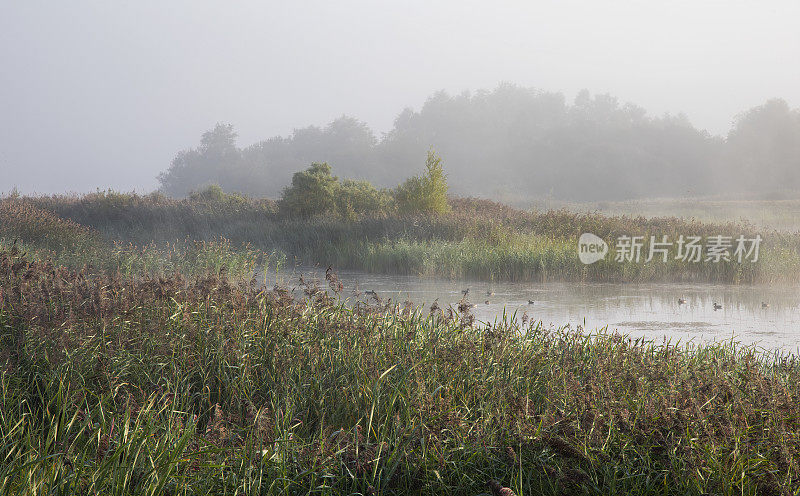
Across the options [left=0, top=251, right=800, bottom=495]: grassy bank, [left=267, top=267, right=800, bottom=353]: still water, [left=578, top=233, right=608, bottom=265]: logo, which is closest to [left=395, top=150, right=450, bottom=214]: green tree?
[left=578, top=233, right=608, bottom=265]: logo

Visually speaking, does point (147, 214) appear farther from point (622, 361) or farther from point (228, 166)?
point (228, 166)

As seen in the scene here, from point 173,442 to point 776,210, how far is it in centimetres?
2962

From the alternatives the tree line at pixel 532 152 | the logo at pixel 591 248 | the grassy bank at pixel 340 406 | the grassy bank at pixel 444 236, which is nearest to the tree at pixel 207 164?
the tree line at pixel 532 152

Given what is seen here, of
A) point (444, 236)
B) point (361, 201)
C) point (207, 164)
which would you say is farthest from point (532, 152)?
point (444, 236)

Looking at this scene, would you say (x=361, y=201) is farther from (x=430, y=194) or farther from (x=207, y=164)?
(x=207, y=164)

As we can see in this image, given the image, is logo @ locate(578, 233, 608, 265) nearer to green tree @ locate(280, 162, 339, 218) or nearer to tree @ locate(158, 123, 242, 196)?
green tree @ locate(280, 162, 339, 218)

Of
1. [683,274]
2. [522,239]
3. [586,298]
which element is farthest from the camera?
[522,239]

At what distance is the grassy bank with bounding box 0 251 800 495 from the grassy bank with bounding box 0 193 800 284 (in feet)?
19.7

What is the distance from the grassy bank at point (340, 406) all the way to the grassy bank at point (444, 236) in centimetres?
600

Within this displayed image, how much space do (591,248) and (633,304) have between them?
4.22m

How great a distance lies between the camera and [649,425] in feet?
9.26

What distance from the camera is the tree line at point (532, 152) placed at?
48562 mm

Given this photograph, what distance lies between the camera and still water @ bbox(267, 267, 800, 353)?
21.8ft

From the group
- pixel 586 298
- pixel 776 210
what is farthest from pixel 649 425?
pixel 776 210
